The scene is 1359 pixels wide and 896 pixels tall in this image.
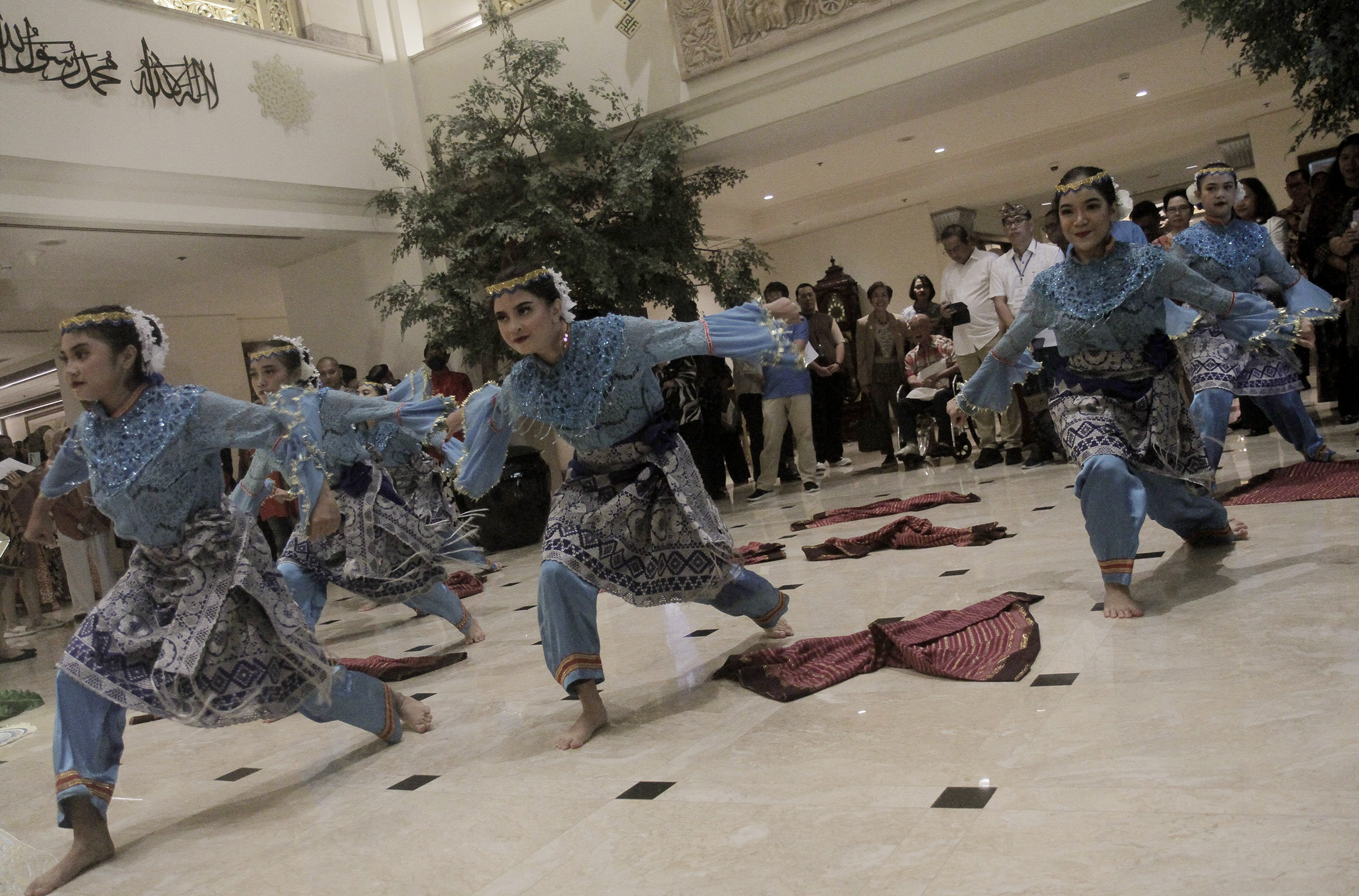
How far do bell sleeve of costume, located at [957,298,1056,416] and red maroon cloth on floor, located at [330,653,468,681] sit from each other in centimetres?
236

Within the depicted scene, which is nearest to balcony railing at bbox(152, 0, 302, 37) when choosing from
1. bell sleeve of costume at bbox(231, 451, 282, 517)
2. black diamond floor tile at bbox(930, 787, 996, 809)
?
bell sleeve of costume at bbox(231, 451, 282, 517)

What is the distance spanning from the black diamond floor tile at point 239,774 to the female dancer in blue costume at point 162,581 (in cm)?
52

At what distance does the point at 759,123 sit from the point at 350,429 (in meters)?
4.99

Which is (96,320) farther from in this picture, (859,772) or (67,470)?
(859,772)

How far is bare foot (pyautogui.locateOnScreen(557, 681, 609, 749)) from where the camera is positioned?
10.1 ft

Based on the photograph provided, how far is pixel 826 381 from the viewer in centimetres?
974

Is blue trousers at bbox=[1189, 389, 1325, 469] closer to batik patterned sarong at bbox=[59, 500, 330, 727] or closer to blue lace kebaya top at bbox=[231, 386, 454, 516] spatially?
blue lace kebaya top at bbox=[231, 386, 454, 516]

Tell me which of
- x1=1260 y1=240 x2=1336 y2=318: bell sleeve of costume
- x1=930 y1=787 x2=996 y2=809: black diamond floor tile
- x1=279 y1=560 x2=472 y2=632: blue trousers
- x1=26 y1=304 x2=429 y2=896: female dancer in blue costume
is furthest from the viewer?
x1=279 y1=560 x2=472 y2=632: blue trousers

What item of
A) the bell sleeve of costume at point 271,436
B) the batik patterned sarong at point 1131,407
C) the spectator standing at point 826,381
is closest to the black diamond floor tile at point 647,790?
the bell sleeve of costume at point 271,436

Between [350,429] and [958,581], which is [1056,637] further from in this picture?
[350,429]

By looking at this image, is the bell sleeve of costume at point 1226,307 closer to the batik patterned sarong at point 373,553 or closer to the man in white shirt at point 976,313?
the batik patterned sarong at point 373,553

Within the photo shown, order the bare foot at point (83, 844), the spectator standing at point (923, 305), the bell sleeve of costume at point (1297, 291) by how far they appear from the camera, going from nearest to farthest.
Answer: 1. the bare foot at point (83, 844)
2. the bell sleeve of costume at point (1297, 291)
3. the spectator standing at point (923, 305)

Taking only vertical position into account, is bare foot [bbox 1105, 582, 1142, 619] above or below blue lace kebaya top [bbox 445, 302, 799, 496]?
below

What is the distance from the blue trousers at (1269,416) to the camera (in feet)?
15.3
